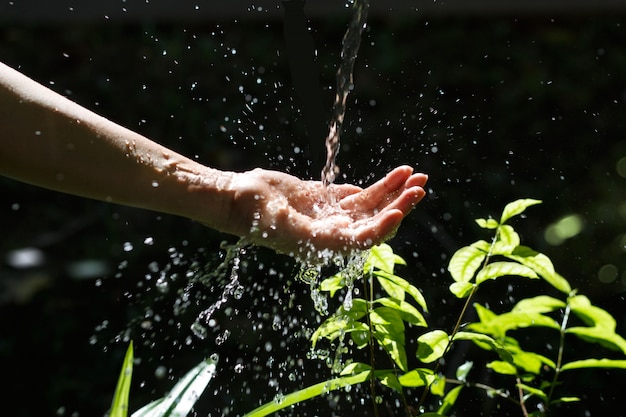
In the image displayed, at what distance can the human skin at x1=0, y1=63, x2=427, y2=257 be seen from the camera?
5.45 ft

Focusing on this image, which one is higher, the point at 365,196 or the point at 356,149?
the point at 356,149

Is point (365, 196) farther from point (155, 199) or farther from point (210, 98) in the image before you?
point (210, 98)

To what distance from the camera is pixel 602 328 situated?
1.05m

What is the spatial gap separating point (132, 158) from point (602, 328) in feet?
3.56

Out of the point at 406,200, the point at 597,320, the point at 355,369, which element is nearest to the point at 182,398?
the point at 355,369

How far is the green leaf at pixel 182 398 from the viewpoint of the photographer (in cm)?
146

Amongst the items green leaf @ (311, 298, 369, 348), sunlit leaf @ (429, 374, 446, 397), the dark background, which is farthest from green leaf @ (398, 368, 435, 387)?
the dark background

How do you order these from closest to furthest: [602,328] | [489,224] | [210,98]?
[602,328], [489,224], [210,98]

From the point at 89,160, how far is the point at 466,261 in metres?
0.82

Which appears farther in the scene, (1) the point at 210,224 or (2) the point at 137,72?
(2) the point at 137,72

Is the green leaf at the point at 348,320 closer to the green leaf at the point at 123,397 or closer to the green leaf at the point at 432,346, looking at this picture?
the green leaf at the point at 432,346

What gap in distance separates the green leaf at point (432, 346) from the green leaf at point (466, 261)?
0.11m

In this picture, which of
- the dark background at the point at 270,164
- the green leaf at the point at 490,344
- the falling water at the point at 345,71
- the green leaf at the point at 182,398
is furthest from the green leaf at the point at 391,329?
the dark background at the point at 270,164

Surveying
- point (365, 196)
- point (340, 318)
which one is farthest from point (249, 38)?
point (340, 318)
